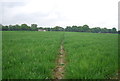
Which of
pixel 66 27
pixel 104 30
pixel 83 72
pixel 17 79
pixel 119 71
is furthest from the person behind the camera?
pixel 66 27

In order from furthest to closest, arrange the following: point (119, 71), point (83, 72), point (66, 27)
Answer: point (66, 27), point (119, 71), point (83, 72)

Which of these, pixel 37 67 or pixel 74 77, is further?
pixel 37 67

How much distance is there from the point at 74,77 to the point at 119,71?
2169 mm

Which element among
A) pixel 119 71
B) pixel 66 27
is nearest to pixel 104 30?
pixel 66 27

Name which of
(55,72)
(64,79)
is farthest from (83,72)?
(55,72)

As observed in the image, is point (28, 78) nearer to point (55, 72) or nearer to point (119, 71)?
point (55, 72)

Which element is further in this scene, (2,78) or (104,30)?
(104,30)

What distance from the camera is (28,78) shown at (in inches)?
151

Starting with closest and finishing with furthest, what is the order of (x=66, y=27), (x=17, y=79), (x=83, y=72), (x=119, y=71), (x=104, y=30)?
(x=17, y=79) < (x=83, y=72) < (x=119, y=71) < (x=104, y=30) < (x=66, y=27)

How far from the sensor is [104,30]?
142375 mm

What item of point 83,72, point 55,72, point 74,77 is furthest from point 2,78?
point 83,72

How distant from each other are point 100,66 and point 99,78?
104cm

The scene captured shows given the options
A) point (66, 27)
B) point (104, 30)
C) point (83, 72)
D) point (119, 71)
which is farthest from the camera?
point (66, 27)

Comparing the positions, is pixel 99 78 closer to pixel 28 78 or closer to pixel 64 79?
pixel 64 79
